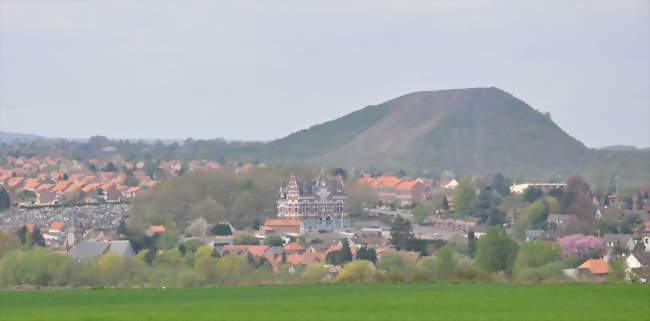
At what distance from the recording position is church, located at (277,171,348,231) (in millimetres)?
99812

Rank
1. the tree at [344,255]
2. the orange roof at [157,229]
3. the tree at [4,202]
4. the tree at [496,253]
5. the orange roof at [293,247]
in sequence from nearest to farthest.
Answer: the tree at [496,253]
the tree at [344,255]
the orange roof at [293,247]
the orange roof at [157,229]
the tree at [4,202]

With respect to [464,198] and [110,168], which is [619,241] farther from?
[110,168]

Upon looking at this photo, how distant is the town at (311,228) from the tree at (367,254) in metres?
0.20

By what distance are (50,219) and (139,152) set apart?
97.0 metres

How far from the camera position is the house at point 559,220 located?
291 feet

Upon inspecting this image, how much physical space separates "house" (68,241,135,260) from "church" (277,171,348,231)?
25.9 m

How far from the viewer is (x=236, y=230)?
90.6m

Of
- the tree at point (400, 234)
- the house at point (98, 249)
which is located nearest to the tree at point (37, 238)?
the house at point (98, 249)

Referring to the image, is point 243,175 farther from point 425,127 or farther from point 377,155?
point 425,127

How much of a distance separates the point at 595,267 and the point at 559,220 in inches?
1188

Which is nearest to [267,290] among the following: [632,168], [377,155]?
[632,168]

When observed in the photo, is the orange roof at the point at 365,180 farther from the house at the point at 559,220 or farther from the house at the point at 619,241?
the house at the point at 619,241

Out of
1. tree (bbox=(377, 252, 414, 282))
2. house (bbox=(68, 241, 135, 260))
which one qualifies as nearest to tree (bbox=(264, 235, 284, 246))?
house (bbox=(68, 241, 135, 260))

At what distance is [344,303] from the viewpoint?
104 ft
